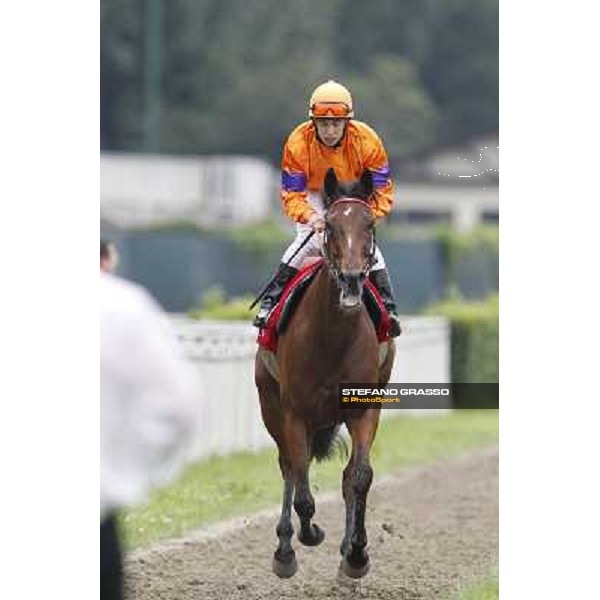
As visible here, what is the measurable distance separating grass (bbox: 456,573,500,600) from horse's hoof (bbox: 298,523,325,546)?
72 cm

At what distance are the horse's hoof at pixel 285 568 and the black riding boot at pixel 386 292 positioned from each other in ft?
3.71

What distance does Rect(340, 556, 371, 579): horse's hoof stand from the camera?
6.65 meters

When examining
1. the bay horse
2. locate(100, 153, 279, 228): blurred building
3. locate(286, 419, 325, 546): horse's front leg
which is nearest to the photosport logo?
the bay horse

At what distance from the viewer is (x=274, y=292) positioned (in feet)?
22.1

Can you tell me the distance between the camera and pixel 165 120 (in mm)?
18812

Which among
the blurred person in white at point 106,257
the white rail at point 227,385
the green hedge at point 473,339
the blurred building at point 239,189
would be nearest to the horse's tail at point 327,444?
the blurred person in white at point 106,257

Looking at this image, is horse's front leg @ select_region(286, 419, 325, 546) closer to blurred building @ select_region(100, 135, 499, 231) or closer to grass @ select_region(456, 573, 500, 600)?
grass @ select_region(456, 573, 500, 600)

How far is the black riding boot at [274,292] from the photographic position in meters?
6.71

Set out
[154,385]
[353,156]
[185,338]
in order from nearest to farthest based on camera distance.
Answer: [154,385]
[353,156]
[185,338]

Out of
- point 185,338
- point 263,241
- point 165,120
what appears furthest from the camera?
point 165,120

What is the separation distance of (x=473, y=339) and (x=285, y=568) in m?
5.30
